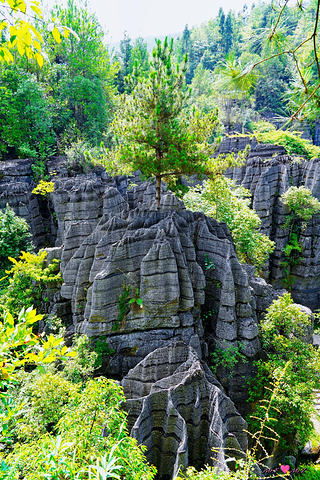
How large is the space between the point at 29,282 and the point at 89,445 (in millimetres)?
9389

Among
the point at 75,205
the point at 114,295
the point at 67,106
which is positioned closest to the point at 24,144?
the point at 67,106

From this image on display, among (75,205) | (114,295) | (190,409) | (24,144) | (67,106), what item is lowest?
(190,409)

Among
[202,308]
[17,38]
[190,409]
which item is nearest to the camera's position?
[17,38]

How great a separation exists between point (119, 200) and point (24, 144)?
1619 centimetres

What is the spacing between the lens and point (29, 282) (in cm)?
1227

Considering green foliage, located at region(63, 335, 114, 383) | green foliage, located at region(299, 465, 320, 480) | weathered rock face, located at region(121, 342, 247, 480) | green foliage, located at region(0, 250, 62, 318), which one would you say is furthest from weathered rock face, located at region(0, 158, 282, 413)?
green foliage, located at region(299, 465, 320, 480)

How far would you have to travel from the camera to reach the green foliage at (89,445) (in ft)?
11.2

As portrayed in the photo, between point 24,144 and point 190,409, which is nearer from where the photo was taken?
point 190,409

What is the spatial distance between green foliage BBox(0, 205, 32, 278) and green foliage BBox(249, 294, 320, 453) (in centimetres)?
1221

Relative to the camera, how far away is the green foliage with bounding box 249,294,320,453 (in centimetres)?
861

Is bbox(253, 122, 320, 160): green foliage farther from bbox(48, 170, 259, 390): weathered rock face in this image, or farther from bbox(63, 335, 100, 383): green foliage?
bbox(63, 335, 100, 383): green foliage

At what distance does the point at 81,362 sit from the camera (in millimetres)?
8477

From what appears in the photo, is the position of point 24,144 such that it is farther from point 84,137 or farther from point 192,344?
point 192,344

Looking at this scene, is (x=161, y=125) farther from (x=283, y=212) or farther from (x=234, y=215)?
(x=283, y=212)
